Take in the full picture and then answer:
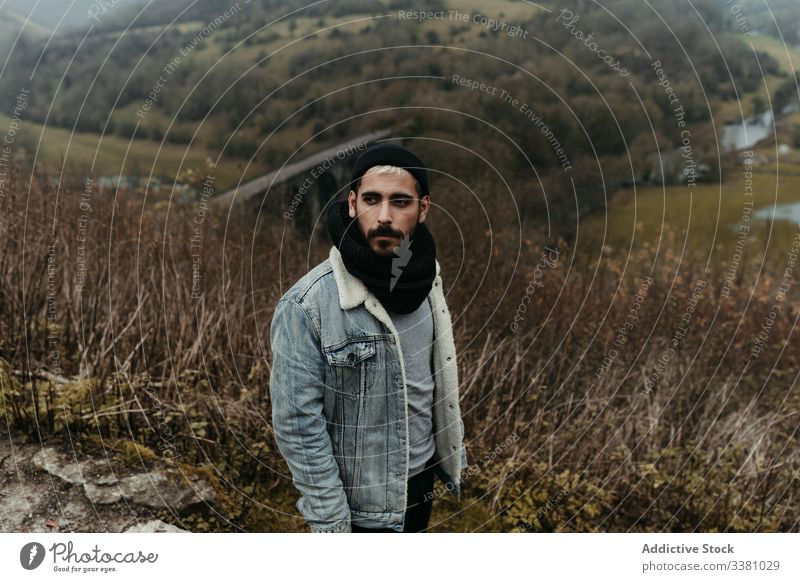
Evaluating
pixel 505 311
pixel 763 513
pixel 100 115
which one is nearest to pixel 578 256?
pixel 505 311

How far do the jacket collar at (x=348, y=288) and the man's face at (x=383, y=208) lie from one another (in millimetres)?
113

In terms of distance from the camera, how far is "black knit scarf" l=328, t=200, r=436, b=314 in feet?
6.48

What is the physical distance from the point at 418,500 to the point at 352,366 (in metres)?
0.67

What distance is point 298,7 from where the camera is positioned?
346 centimetres

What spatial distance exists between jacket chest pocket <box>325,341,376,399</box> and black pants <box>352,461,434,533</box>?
446 millimetres

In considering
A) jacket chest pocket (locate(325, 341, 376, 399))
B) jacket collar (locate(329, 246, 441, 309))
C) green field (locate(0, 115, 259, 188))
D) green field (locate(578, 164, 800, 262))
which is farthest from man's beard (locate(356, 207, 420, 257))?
green field (locate(578, 164, 800, 262))

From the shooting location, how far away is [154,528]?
9.63 feet

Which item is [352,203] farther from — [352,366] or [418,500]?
[418,500]

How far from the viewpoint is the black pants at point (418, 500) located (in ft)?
7.63

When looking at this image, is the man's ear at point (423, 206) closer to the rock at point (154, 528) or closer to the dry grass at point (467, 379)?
the dry grass at point (467, 379)

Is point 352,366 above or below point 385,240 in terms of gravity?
below

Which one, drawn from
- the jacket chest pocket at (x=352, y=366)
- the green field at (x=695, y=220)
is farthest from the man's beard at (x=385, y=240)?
the green field at (x=695, y=220)

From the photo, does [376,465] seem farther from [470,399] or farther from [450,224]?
[450,224]

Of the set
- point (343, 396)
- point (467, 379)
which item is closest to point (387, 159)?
point (343, 396)
